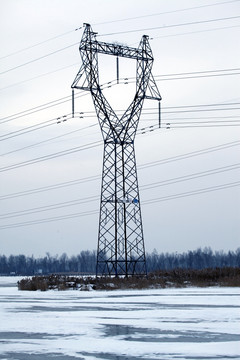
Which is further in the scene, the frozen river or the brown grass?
the brown grass

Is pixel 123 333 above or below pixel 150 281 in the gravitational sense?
below

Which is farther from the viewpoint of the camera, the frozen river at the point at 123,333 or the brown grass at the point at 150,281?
the brown grass at the point at 150,281

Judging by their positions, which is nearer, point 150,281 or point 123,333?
point 123,333

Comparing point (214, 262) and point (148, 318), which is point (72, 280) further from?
point (214, 262)

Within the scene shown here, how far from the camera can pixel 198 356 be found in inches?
403

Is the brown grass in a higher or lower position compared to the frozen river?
higher

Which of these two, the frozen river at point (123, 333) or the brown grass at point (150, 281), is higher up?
the brown grass at point (150, 281)

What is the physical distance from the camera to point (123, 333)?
44.8 ft

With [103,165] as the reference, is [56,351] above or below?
below

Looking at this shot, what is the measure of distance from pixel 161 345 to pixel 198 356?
1516mm

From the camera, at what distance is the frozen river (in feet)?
35.4

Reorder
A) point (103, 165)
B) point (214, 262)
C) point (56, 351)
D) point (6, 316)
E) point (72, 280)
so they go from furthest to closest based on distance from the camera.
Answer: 1. point (214, 262)
2. point (72, 280)
3. point (103, 165)
4. point (6, 316)
5. point (56, 351)

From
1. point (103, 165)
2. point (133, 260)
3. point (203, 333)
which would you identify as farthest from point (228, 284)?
point (203, 333)

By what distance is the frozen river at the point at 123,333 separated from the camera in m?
10.8
